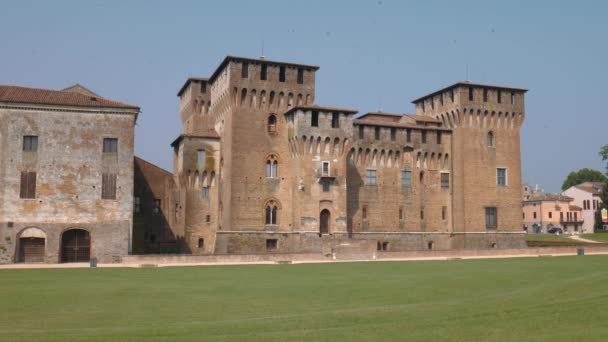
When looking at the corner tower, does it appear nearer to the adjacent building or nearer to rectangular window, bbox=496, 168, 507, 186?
rectangular window, bbox=496, 168, 507, 186

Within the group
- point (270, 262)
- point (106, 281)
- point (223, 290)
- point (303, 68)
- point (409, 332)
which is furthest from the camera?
point (303, 68)

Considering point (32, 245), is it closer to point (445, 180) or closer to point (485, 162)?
point (445, 180)

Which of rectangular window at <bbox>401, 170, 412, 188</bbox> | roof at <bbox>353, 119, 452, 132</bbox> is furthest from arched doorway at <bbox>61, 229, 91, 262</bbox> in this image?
rectangular window at <bbox>401, 170, 412, 188</bbox>

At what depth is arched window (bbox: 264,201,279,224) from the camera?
48500 mm

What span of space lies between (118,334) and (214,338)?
183 cm

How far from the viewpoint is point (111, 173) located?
41.4m

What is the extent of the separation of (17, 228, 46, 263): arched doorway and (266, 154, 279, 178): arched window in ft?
54.9

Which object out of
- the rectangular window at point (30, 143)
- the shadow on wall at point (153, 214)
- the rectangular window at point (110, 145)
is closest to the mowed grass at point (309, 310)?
the rectangular window at point (30, 143)

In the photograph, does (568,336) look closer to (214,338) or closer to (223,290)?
(214,338)

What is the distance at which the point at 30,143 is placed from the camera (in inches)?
1592

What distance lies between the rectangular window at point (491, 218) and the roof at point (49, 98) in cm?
3045

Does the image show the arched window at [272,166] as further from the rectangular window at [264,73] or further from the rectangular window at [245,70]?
the rectangular window at [245,70]

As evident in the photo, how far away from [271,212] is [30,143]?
17.6 m

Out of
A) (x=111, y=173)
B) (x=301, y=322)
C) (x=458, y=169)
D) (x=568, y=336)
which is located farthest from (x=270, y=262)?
(x=568, y=336)
